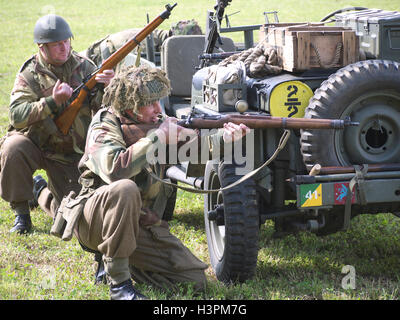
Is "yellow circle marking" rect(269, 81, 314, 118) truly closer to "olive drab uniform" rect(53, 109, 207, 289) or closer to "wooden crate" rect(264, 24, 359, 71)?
"wooden crate" rect(264, 24, 359, 71)

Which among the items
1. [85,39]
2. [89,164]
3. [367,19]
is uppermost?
[367,19]

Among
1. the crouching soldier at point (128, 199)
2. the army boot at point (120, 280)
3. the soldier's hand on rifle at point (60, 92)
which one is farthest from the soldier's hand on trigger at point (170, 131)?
the soldier's hand on rifle at point (60, 92)

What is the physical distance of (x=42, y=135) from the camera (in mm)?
6180

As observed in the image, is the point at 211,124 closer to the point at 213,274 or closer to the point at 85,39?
the point at 213,274

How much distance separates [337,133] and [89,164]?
160 cm

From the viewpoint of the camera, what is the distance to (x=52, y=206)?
20.7 ft

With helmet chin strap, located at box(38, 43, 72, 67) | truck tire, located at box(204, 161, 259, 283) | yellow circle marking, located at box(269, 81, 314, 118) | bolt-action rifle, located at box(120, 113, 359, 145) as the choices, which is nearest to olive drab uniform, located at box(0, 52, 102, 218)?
helmet chin strap, located at box(38, 43, 72, 67)

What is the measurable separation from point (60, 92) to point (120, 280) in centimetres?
218

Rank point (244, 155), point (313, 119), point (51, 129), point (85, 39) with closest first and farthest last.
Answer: point (313, 119), point (244, 155), point (51, 129), point (85, 39)

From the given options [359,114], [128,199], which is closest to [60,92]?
[128,199]

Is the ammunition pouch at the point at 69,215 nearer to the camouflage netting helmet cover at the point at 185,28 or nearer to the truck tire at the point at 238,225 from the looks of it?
the truck tire at the point at 238,225

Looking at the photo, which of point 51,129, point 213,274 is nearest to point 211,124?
point 213,274

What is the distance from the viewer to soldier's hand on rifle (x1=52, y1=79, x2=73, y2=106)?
231 inches

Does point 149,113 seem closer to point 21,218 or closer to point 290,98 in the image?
point 290,98
